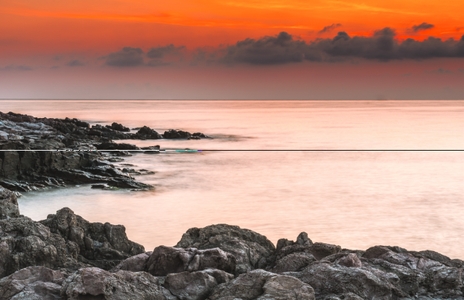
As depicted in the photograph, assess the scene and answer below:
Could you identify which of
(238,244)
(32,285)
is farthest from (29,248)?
(238,244)

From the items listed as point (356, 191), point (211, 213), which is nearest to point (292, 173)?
point (356, 191)

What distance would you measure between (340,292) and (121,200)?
23.3 ft

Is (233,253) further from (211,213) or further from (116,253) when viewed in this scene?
(211,213)

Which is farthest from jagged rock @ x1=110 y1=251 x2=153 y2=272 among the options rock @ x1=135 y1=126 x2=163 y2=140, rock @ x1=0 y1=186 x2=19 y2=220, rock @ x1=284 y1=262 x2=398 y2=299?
rock @ x1=135 y1=126 x2=163 y2=140

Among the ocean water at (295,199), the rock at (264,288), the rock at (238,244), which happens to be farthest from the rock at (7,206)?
the ocean water at (295,199)

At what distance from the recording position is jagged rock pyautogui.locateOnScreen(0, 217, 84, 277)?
3748 millimetres

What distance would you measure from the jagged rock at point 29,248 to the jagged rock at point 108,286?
0.75 metres

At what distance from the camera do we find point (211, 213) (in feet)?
32.7

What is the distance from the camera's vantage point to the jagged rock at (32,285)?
3.13 metres

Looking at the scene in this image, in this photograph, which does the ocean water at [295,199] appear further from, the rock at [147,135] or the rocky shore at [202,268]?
the rock at [147,135]

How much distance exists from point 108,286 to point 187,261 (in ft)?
2.52

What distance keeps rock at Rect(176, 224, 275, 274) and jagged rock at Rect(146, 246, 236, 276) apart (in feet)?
0.41

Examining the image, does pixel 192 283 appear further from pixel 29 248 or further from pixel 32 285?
pixel 29 248

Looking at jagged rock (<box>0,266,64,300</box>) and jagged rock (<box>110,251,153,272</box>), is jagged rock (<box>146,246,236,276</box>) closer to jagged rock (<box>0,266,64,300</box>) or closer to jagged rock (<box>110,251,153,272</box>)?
jagged rock (<box>110,251,153,272</box>)
